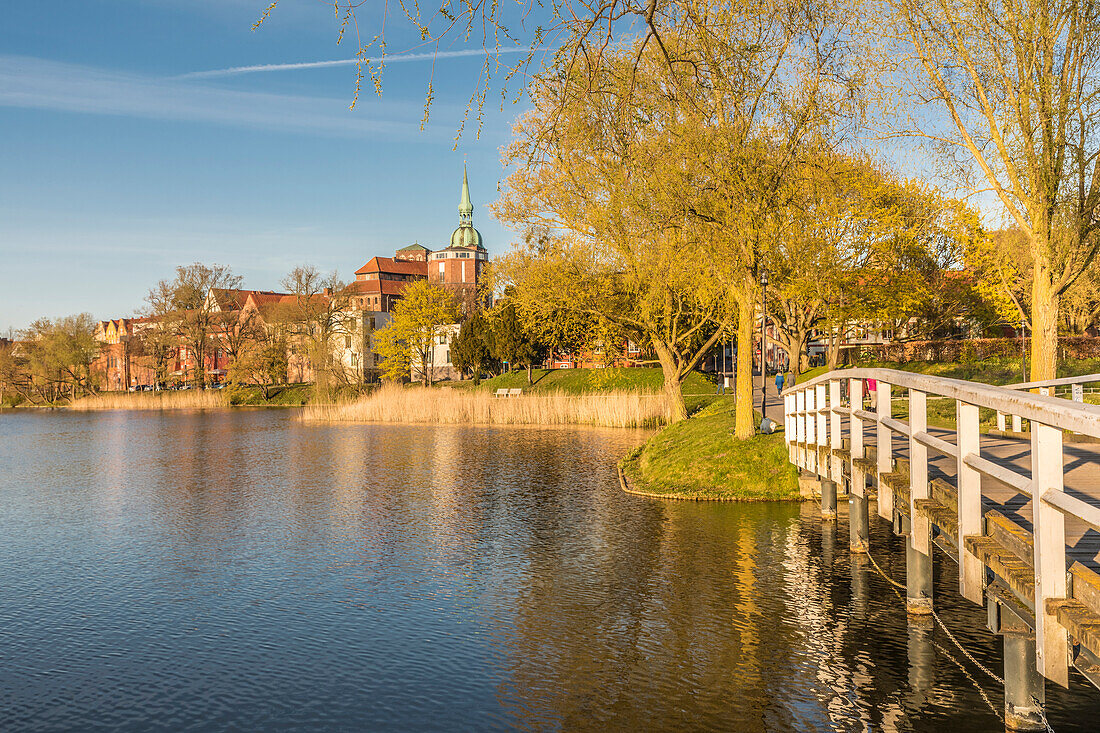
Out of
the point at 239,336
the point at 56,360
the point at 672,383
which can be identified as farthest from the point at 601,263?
the point at 56,360

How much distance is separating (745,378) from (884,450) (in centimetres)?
1045

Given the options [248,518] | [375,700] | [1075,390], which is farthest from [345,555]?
[1075,390]

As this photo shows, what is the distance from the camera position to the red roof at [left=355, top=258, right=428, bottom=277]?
145238mm

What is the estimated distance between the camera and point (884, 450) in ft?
33.8

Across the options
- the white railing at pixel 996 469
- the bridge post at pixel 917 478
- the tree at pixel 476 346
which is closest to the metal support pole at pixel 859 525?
the white railing at pixel 996 469

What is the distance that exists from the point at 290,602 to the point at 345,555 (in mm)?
2744

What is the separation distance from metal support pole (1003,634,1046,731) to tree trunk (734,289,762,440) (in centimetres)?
1378

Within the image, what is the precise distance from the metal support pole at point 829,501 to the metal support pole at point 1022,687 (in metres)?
8.94

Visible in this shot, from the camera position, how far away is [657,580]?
12156 millimetres

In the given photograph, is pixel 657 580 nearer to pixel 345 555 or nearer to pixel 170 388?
pixel 345 555

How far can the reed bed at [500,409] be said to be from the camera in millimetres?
38875

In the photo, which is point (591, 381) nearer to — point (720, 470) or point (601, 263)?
point (601, 263)

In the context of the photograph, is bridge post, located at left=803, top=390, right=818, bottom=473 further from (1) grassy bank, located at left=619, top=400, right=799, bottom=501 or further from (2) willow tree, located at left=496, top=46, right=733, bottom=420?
(2) willow tree, located at left=496, top=46, right=733, bottom=420

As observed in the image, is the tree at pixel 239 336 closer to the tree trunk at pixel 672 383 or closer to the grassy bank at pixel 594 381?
the grassy bank at pixel 594 381
